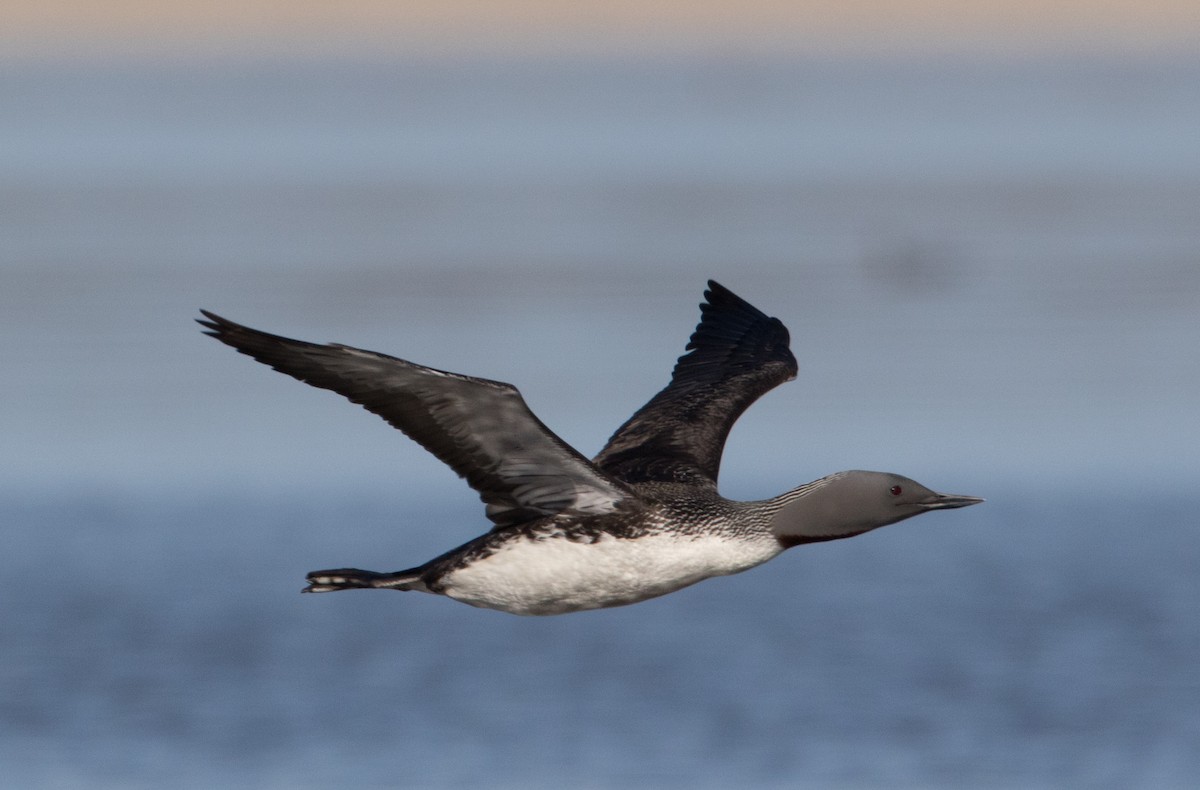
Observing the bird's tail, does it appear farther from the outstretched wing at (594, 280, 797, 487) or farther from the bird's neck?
the bird's neck

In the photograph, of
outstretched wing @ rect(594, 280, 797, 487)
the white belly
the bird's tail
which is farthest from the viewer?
outstretched wing @ rect(594, 280, 797, 487)

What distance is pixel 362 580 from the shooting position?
9062 millimetres

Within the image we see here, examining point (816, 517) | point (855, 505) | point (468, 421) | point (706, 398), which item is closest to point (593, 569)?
point (468, 421)

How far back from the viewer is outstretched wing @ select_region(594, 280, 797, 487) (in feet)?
32.9

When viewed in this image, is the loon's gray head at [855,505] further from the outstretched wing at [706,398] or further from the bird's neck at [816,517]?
the outstretched wing at [706,398]

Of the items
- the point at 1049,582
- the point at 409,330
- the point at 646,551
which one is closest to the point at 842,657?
the point at 1049,582

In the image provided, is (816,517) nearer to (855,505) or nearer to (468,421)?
(855,505)

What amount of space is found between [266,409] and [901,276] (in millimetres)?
9740

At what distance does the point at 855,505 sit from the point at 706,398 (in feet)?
5.85

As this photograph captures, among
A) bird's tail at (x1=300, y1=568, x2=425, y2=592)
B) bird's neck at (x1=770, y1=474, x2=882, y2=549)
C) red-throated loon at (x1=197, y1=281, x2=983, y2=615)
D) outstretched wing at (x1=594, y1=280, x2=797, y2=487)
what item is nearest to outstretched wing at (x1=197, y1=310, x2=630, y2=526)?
red-throated loon at (x1=197, y1=281, x2=983, y2=615)

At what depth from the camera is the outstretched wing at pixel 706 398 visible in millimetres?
10031

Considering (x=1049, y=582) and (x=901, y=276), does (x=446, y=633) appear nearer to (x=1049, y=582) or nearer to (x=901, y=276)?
(x=1049, y=582)

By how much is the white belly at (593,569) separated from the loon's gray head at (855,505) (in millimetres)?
153

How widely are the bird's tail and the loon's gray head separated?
53.4 inches
